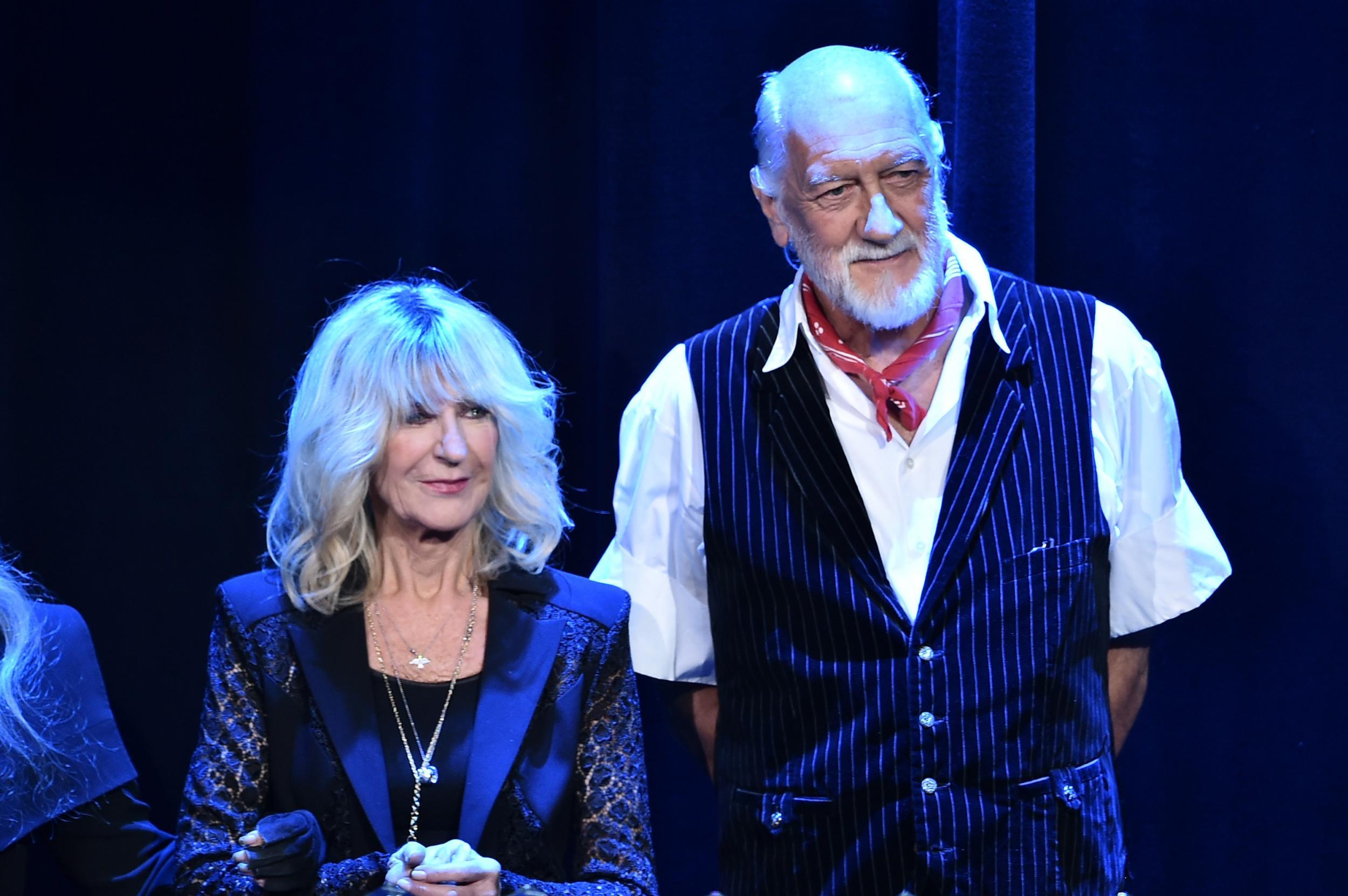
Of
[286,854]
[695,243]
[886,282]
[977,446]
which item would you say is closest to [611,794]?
[286,854]

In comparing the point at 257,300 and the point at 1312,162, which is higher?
the point at 1312,162

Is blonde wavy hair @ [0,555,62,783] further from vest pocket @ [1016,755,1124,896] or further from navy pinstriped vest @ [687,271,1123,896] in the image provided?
vest pocket @ [1016,755,1124,896]

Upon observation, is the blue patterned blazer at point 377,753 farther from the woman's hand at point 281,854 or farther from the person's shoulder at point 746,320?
the person's shoulder at point 746,320

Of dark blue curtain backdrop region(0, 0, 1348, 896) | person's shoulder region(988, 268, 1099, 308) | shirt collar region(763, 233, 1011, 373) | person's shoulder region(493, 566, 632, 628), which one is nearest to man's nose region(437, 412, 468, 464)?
person's shoulder region(493, 566, 632, 628)

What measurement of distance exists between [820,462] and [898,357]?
0.20 metres

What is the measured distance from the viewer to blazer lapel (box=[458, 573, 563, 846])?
1.92 metres

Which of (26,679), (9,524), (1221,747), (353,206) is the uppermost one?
(353,206)

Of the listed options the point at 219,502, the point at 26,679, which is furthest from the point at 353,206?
the point at 26,679

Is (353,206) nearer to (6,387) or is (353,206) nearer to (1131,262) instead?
(6,387)

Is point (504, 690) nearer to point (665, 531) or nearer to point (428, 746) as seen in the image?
point (428, 746)

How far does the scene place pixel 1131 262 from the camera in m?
2.67

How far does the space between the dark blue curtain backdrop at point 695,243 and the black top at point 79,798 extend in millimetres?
→ 471

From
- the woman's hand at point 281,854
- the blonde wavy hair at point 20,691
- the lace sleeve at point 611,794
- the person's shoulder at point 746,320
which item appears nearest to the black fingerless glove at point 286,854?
the woman's hand at point 281,854

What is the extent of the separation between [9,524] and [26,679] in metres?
0.52
